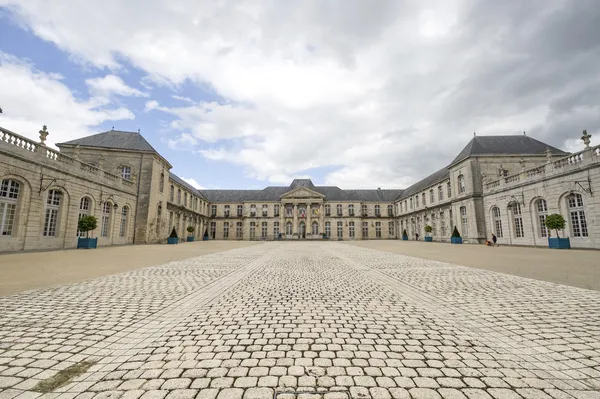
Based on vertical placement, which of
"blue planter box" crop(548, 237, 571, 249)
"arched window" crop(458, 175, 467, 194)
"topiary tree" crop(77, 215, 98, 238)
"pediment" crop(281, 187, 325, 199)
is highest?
"pediment" crop(281, 187, 325, 199)

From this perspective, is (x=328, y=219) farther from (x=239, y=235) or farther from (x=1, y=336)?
(x=1, y=336)

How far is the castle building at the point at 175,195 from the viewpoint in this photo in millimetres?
12438

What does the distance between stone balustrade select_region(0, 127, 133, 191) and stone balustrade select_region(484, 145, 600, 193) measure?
27.3 meters

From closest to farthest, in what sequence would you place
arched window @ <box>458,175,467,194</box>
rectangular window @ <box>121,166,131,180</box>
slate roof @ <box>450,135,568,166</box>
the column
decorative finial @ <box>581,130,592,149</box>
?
decorative finial @ <box>581,130,592,149</box>, rectangular window @ <box>121,166,131,180</box>, slate roof @ <box>450,135,568,166</box>, arched window @ <box>458,175,467,194</box>, the column

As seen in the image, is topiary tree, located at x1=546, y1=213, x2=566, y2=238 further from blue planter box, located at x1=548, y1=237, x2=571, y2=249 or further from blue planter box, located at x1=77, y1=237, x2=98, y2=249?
blue planter box, located at x1=77, y1=237, x2=98, y2=249

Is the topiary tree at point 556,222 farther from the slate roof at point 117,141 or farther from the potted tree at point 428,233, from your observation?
the slate roof at point 117,141

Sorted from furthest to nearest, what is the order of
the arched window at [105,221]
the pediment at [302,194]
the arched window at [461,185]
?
the pediment at [302,194]
the arched window at [461,185]
the arched window at [105,221]

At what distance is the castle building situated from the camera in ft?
40.8

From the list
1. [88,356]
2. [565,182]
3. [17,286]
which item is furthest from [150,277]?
[565,182]

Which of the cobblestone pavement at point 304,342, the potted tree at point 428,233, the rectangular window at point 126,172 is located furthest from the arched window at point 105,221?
the potted tree at point 428,233

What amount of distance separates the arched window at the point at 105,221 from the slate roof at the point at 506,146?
2911 cm

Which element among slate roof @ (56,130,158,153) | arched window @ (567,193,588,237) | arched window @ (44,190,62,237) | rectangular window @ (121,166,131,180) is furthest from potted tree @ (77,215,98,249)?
arched window @ (567,193,588,237)

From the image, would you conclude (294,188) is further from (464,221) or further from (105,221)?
(105,221)

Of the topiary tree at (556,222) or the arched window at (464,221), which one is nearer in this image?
the topiary tree at (556,222)
